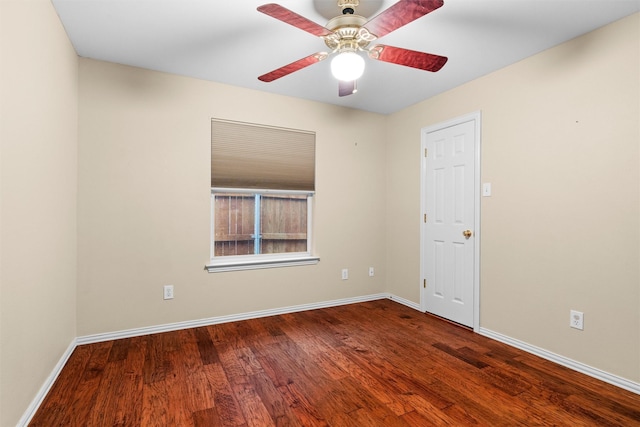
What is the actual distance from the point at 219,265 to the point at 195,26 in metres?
2.10

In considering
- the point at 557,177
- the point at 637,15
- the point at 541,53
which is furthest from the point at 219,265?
the point at 637,15

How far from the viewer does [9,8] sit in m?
1.45

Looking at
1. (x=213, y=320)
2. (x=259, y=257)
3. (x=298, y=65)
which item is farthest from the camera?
(x=259, y=257)

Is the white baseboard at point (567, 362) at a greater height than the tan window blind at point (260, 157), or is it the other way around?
the tan window blind at point (260, 157)

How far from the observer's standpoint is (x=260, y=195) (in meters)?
3.57

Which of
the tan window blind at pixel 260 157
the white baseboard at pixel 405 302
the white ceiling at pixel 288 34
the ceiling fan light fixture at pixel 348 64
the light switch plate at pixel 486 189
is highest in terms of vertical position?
the white ceiling at pixel 288 34

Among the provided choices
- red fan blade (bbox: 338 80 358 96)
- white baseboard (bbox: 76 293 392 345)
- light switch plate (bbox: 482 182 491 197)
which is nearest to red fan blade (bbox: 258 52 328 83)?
red fan blade (bbox: 338 80 358 96)

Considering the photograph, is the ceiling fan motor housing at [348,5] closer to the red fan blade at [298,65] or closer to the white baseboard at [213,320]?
the red fan blade at [298,65]

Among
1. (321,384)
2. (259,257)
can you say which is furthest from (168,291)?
(321,384)

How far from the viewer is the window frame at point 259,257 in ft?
10.6

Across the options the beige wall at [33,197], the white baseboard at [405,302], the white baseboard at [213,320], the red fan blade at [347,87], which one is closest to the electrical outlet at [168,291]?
the white baseboard at [213,320]

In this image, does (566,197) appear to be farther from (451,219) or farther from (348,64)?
(348,64)

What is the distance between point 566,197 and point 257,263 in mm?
2811

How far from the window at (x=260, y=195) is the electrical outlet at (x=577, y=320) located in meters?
2.39
